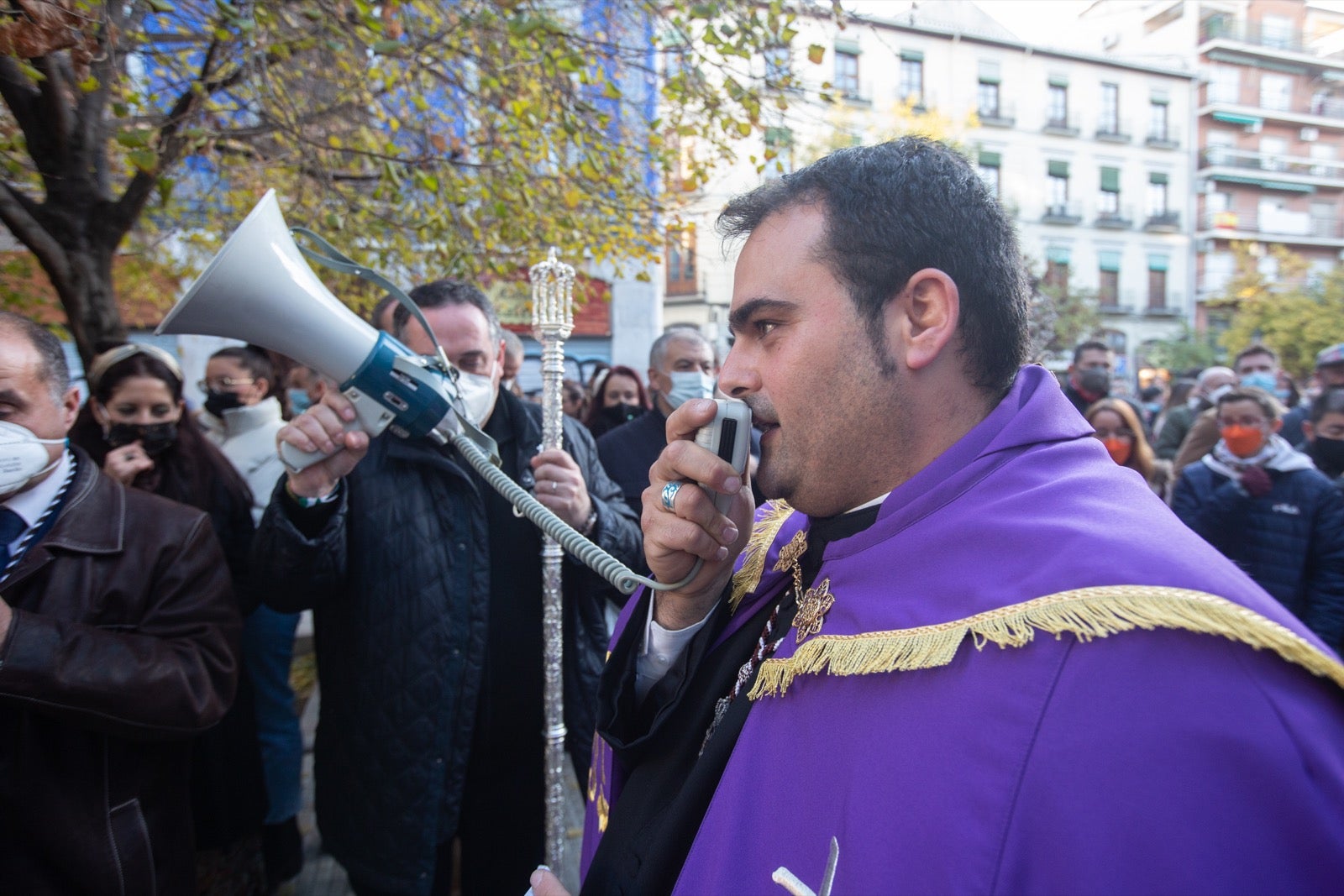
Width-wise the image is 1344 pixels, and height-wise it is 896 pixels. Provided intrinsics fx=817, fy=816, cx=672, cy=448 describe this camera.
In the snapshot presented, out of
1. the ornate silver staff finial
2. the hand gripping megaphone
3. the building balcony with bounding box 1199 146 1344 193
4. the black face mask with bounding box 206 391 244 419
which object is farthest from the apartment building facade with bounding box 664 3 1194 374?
the hand gripping megaphone

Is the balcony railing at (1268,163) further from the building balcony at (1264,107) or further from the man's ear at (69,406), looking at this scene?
the man's ear at (69,406)

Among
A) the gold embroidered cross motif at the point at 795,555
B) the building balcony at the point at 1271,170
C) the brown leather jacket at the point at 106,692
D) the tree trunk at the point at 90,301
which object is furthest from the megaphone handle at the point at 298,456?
the building balcony at the point at 1271,170

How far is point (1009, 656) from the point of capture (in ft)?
3.14

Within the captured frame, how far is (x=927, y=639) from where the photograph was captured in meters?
1.01

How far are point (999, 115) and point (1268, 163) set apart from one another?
15.4 m

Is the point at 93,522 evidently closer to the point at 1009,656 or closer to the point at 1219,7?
the point at 1009,656

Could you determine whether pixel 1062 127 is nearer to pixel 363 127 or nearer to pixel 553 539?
pixel 363 127

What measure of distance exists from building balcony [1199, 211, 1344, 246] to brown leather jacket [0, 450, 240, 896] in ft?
130

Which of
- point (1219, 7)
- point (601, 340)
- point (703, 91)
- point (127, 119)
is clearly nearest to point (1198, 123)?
point (1219, 7)

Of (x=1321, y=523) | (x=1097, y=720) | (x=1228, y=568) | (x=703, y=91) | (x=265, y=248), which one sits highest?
(x=703, y=91)

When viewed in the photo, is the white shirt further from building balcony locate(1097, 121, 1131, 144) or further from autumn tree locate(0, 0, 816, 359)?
building balcony locate(1097, 121, 1131, 144)

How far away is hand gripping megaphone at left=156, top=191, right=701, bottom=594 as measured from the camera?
5.99ft

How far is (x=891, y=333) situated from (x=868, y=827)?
27.1 inches

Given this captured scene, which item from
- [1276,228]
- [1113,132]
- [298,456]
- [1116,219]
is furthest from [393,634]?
[1276,228]
